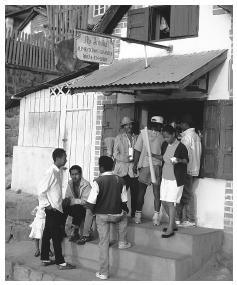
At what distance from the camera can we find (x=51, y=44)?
1706 cm

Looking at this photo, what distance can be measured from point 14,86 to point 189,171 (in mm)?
10365

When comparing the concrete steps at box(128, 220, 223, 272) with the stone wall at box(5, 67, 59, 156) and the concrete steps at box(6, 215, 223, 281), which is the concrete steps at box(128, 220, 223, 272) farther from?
the stone wall at box(5, 67, 59, 156)

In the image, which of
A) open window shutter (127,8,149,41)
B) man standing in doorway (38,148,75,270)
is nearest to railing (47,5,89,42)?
open window shutter (127,8,149,41)

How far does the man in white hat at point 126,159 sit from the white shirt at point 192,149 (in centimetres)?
98

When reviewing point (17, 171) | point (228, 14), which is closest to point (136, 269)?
point (228, 14)

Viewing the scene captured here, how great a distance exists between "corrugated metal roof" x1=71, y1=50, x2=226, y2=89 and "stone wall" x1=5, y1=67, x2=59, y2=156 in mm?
7628

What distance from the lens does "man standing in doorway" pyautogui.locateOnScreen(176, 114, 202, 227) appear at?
7426mm

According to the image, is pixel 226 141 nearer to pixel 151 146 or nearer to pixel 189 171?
pixel 189 171

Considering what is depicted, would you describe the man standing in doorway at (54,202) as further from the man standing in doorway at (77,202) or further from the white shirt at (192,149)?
the white shirt at (192,149)

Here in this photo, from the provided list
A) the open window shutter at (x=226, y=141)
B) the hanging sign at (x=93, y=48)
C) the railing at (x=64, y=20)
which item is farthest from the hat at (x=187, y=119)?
the railing at (x=64, y=20)

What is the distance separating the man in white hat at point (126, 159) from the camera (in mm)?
7766

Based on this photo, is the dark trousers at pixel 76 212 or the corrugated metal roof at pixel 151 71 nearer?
the corrugated metal roof at pixel 151 71

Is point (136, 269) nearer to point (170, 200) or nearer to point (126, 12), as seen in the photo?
point (170, 200)

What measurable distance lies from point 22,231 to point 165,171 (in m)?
3.93
